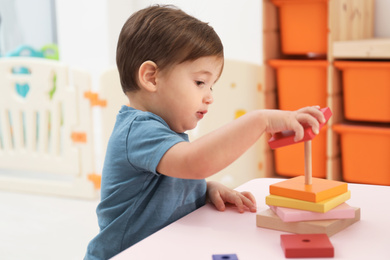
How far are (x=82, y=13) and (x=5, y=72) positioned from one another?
66 centimetres

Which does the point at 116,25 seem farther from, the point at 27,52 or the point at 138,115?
the point at 138,115

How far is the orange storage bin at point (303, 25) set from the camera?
2.16m

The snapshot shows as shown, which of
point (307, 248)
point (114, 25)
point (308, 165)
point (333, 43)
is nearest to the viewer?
point (307, 248)

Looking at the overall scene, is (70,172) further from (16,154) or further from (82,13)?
(82,13)

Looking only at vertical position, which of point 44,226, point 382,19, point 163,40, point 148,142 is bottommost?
point 44,226

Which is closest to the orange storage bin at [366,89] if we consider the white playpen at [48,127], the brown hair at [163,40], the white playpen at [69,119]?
the white playpen at [69,119]

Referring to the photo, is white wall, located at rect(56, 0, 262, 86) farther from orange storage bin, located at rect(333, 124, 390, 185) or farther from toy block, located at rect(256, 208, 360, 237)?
toy block, located at rect(256, 208, 360, 237)

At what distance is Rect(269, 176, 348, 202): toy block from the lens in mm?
674

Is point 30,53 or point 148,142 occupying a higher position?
point 30,53

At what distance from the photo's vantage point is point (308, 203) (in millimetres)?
674

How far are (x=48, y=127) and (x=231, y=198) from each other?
6.05 feet

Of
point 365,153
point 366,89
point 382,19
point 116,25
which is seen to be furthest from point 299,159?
point 116,25

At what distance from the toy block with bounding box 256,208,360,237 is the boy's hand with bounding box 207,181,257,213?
8 centimetres

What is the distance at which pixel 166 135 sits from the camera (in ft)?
2.43
